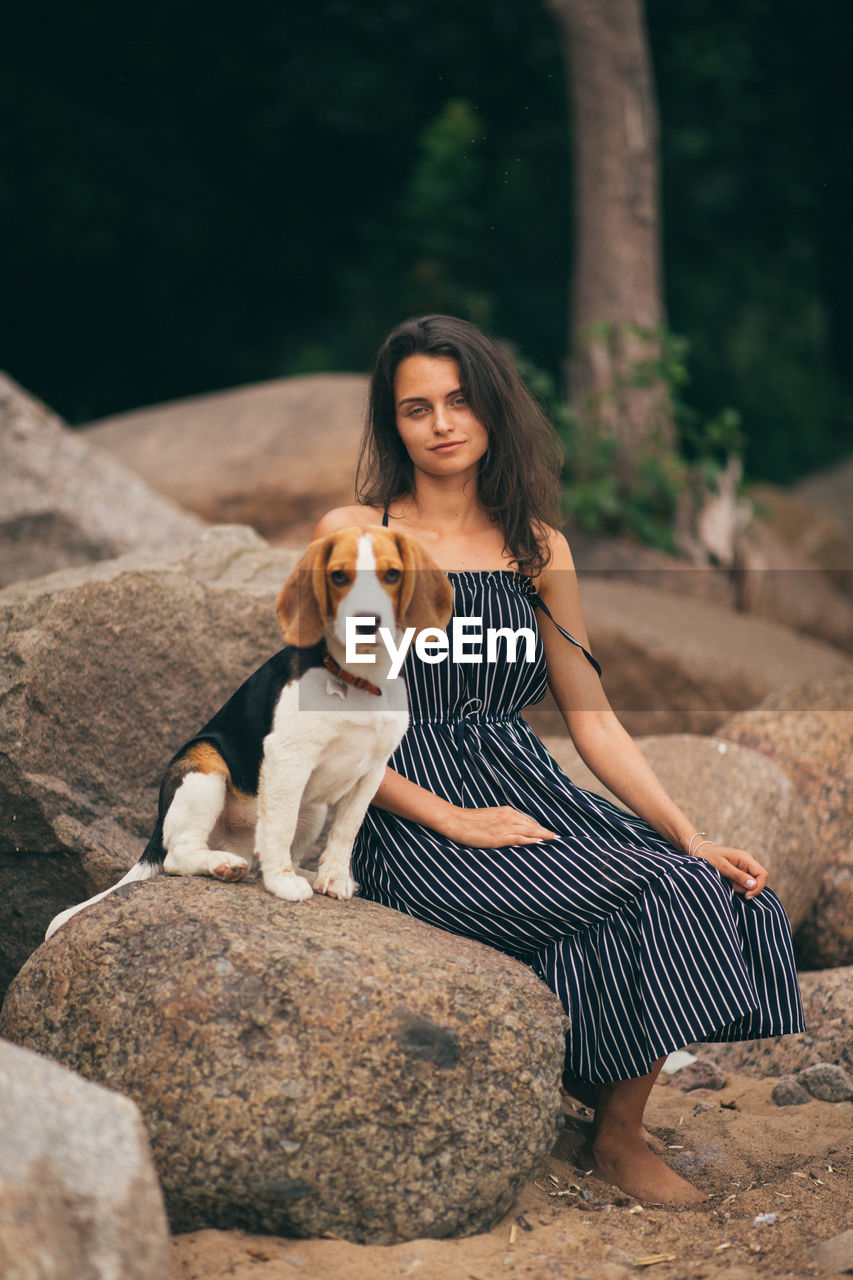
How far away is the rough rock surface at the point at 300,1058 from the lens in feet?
9.54

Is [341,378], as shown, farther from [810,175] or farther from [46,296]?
[810,175]

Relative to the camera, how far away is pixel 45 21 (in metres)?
13.9

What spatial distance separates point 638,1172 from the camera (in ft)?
11.3

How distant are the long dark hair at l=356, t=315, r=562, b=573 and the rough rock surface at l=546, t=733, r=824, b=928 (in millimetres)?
1369

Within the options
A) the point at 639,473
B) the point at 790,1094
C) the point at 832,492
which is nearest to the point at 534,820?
the point at 790,1094

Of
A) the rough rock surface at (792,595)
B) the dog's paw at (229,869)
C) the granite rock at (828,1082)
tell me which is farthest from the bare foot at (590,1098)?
the rough rock surface at (792,595)

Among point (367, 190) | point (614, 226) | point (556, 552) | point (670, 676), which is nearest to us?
point (556, 552)

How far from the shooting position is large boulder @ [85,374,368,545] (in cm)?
902

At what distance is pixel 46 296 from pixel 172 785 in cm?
1261

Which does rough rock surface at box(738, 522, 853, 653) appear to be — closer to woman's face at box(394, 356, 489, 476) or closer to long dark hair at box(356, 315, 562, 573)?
long dark hair at box(356, 315, 562, 573)

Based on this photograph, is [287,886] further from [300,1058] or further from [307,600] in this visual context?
[307,600]

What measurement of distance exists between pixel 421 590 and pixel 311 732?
0.46m

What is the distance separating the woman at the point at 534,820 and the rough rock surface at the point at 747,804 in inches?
47.5

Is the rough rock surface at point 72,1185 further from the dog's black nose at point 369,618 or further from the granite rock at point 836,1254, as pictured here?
the granite rock at point 836,1254
